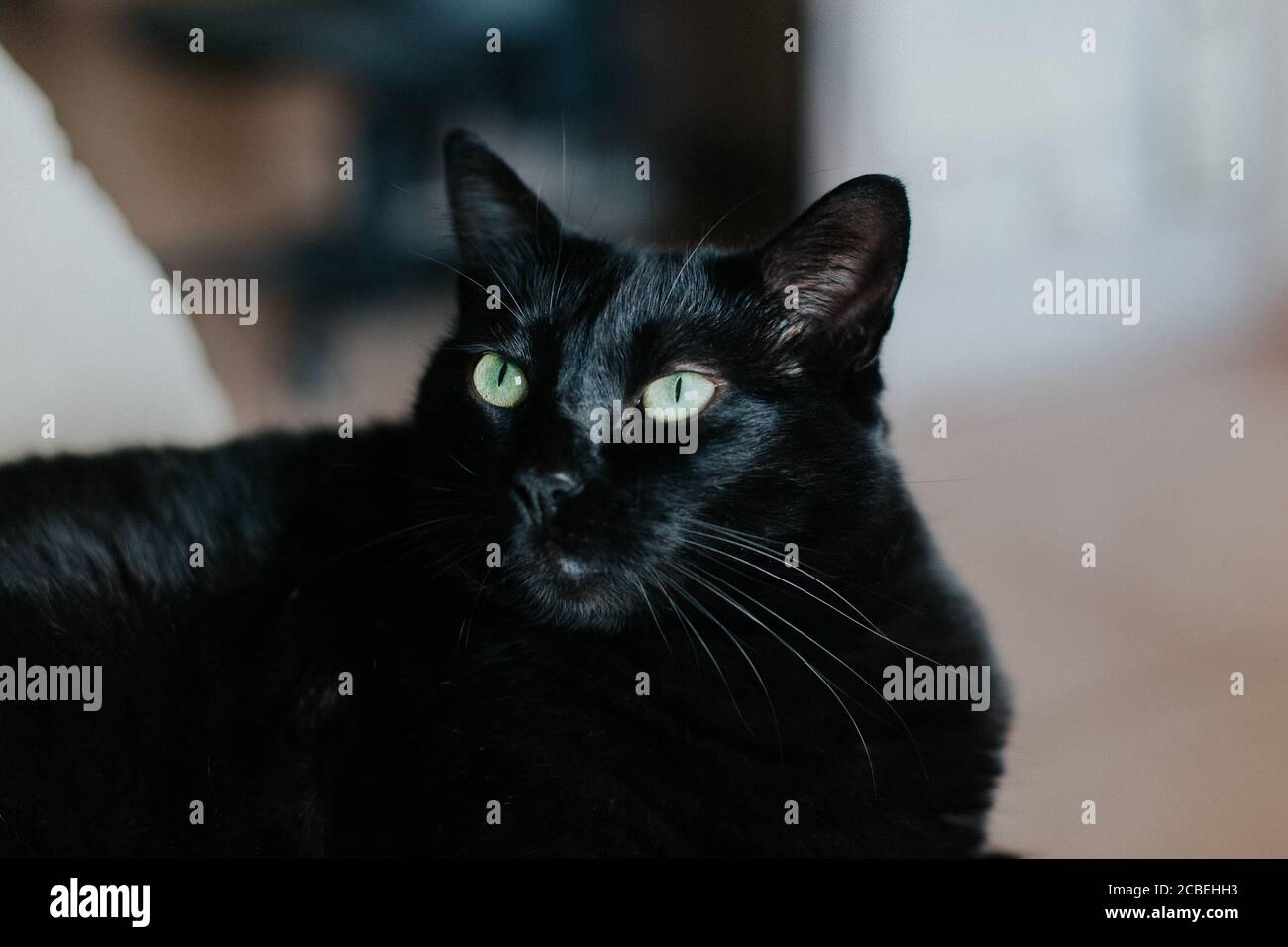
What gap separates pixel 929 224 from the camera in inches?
51.8

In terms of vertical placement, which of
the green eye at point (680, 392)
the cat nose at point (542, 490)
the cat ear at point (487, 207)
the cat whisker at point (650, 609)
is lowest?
the cat whisker at point (650, 609)

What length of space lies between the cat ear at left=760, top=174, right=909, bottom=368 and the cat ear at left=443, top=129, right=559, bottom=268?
9.2 inches

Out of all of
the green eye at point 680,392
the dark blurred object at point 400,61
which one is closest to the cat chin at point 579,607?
the green eye at point 680,392

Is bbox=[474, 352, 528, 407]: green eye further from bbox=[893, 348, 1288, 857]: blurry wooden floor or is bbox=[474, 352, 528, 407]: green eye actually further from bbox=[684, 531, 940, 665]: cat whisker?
bbox=[893, 348, 1288, 857]: blurry wooden floor

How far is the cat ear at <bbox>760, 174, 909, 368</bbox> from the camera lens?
0.77m

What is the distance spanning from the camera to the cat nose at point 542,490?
29.5 inches

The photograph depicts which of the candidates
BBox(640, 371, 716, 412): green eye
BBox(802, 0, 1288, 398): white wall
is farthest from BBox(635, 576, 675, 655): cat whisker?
BBox(802, 0, 1288, 398): white wall

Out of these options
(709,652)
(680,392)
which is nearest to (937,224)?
(680,392)

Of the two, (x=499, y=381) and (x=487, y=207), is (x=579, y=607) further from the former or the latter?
(x=487, y=207)

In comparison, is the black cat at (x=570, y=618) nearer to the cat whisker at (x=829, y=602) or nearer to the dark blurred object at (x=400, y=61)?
the cat whisker at (x=829, y=602)

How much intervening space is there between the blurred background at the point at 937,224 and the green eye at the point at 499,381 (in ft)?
0.57

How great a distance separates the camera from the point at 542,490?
0.75 metres
